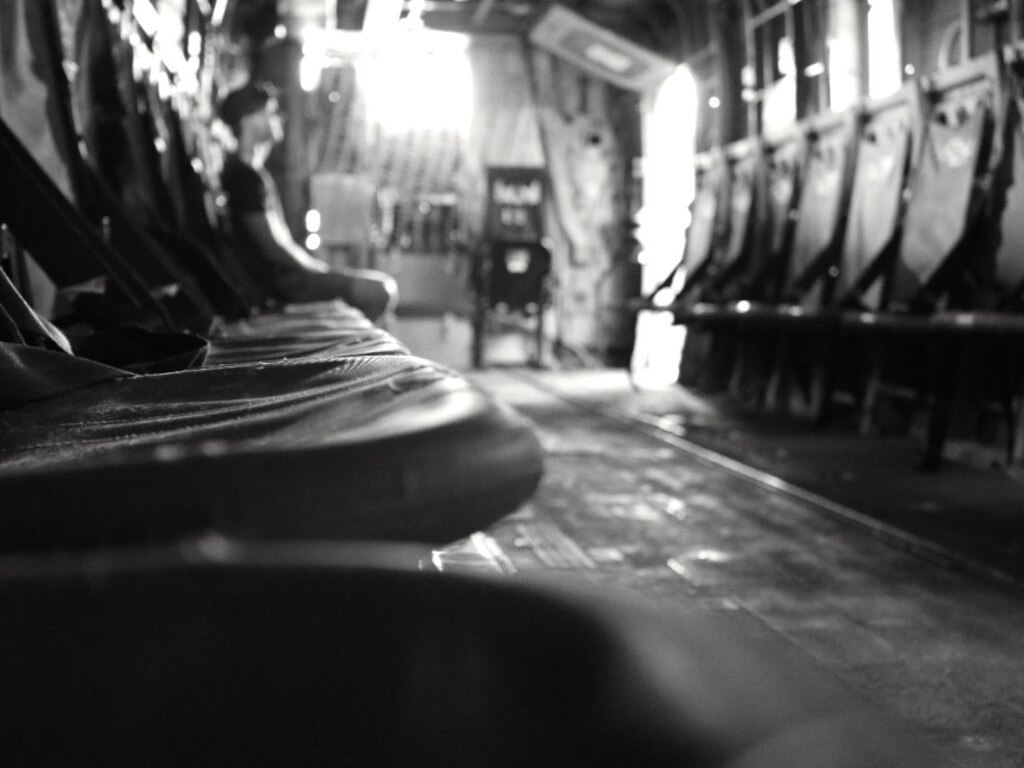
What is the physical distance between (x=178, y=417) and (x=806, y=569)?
7.12ft

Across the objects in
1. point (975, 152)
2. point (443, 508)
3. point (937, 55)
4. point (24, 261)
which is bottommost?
point (443, 508)

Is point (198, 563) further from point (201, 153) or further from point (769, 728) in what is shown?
point (201, 153)

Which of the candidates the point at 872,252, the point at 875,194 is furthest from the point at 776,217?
the point at 872,252

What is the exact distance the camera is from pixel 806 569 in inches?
116

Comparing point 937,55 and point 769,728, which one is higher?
point 937,55

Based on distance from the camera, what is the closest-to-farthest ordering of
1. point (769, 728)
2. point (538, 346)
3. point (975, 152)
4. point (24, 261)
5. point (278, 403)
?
point (769, 728) → point (278, 403) → point (24, 261) → point (975, 152) → point (538, 346)

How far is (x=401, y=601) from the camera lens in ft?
1.31

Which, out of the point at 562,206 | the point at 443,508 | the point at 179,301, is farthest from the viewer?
the point at 562,206

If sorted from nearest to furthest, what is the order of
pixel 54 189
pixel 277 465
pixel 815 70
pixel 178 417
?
1. pixel 277 465
2. pixel 178 417
3. pixel 54 189
4. pixel 815 70

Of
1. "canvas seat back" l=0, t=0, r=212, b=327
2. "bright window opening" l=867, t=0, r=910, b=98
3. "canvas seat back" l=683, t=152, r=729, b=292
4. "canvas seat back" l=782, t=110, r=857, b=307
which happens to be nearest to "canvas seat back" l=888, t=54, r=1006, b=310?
"canvas seat back" l=782, t=110, r=857, b=307

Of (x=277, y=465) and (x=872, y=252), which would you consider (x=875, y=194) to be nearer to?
(x=872, y=252)

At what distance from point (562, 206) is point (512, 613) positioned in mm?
10443

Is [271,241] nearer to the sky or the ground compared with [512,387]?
nearer to the sky

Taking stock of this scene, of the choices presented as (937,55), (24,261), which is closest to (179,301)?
(24,261)
